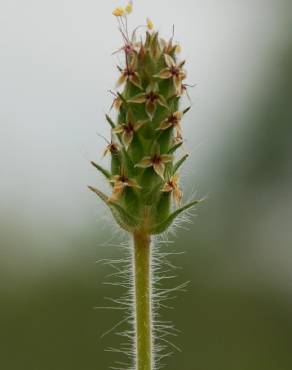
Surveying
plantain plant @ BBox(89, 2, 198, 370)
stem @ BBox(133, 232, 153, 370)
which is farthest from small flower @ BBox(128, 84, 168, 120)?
stem @ BBox(133, 232, 153, 370)

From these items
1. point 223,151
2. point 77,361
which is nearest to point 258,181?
point 223,151

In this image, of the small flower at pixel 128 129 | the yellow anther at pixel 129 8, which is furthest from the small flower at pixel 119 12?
the small flower at pixel 128 129

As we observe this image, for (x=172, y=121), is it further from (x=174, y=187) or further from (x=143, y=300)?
(x=143, y=300)

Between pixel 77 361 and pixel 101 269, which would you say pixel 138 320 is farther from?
pixel 101 269

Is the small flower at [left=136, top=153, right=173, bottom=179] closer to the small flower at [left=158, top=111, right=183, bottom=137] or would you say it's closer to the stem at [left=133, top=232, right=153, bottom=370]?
the small flower at [left=158, top=111, right=183, bottom=137]

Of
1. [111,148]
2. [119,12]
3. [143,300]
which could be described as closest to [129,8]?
[119,12]

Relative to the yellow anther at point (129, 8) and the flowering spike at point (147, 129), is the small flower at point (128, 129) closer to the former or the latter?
the flowering spike at point (147, 129)

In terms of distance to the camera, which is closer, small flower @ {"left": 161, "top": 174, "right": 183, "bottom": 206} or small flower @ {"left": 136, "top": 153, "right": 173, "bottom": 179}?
small flower @ {"left": 136, "top": 153, "right": 173, "bottom": 179}
